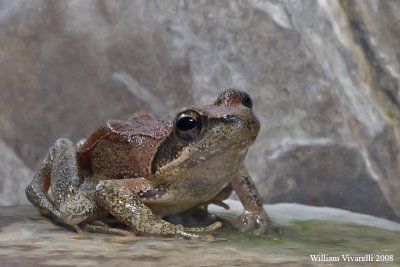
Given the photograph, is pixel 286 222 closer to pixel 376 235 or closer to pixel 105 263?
pixel 376 235

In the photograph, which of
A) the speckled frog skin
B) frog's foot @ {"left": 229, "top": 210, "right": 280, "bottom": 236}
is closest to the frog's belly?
the speckled frog skin

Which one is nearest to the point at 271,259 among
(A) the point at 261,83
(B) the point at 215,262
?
(B) the point at 215,262

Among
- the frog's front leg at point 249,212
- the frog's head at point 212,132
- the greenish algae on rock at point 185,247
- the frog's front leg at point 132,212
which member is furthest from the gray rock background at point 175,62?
the frog's front leg at point 132,212

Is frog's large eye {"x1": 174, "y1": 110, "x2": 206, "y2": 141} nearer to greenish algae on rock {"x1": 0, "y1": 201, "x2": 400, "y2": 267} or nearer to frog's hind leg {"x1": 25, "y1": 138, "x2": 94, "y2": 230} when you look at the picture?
greenish algae on rock {"x1": 0, "y1": 201, "x2": 400, "y2": 267}

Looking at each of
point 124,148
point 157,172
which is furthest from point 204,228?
point 124,148

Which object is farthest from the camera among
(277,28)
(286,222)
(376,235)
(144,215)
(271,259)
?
(277,28)

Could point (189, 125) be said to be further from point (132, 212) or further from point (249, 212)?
point (249, 212)
